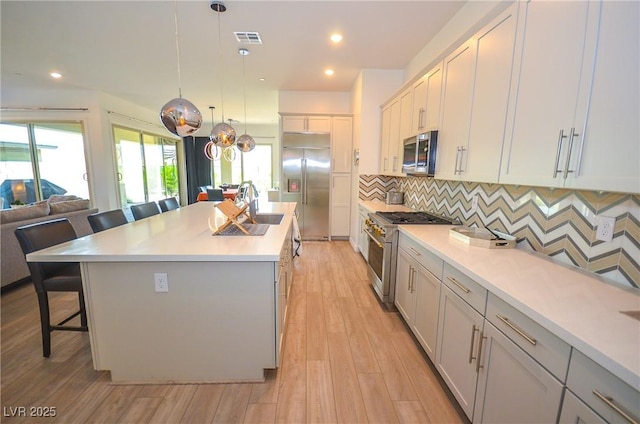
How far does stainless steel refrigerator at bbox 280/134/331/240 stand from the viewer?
5.07 m

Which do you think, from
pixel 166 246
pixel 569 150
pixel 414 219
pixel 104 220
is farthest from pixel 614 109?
pixel 104 220

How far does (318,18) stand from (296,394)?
3.34 metres

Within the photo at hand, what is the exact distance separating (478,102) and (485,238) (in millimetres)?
943

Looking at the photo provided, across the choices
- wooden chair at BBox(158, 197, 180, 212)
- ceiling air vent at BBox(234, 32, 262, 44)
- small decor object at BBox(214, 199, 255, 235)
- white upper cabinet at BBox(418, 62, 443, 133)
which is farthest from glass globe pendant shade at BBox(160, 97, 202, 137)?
white upper cabinet at BBox(418, 62, 443, 133)

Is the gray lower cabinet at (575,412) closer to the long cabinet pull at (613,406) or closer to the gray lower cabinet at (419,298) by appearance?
the long cabinet pull at (613,406)

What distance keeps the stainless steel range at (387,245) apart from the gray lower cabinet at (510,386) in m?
1.27

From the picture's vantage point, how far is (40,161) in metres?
5.70

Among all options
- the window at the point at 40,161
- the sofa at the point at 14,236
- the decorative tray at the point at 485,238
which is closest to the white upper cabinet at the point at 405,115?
the decorative tray at the point at 485,238

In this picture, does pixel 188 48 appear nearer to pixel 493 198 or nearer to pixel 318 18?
pixel 318 18

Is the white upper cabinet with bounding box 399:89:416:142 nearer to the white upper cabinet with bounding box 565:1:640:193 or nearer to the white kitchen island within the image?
the white upper cabinet with bounding box 565:1:640:193

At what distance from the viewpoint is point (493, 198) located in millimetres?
2059

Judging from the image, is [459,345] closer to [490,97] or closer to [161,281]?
[490,97]

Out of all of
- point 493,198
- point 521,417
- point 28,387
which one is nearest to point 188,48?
point 28,387

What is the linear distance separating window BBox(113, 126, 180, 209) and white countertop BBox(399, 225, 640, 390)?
740cm
